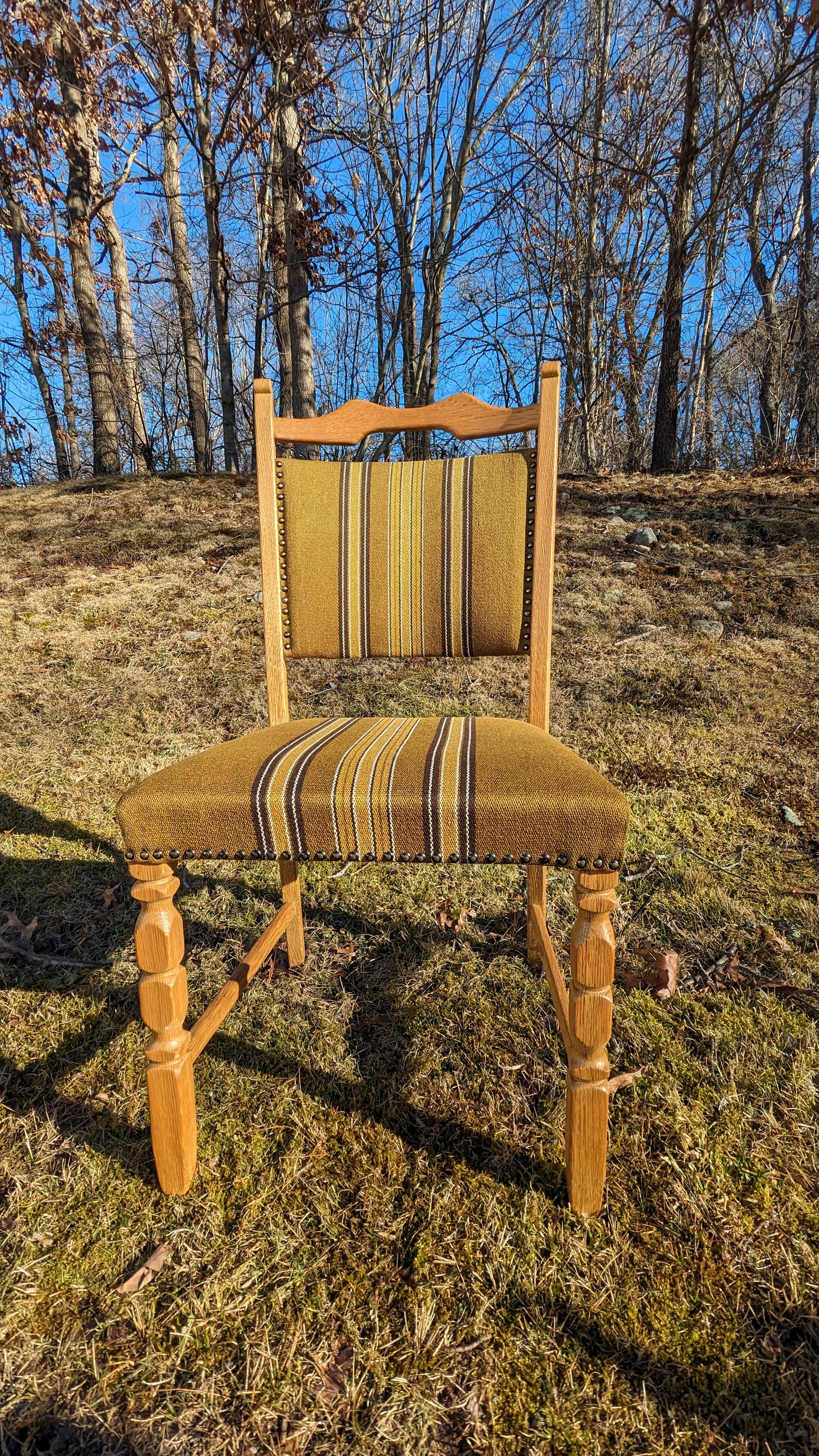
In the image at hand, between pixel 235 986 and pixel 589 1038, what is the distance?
0.71 meters

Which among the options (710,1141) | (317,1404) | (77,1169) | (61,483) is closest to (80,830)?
(77,1169)

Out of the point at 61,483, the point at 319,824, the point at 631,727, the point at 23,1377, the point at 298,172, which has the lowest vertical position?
Result: the point at 23,1377

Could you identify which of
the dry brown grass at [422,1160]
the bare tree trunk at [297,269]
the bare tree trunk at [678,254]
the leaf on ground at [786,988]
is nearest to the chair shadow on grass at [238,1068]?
the dry brown grass at [422,1160]

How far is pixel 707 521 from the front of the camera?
509 centimetres

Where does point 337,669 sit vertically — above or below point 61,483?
below

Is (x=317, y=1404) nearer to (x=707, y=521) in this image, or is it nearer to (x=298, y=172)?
(x=707, y=521)

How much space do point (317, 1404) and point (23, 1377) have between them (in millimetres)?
406

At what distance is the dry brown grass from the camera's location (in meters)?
0.90

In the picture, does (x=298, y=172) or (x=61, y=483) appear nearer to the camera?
(x=298, y=172)

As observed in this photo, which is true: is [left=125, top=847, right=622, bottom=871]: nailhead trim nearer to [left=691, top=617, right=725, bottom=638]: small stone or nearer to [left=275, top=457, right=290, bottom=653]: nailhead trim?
[left=275, top=457, right=290, bottom=653]: nailhead trim

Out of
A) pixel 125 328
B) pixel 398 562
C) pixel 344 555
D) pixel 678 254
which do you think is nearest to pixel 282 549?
pixel 344 555

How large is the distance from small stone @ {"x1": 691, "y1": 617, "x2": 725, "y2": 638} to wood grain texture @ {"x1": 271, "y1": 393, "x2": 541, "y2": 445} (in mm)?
2440

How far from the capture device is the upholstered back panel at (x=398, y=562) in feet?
5.21

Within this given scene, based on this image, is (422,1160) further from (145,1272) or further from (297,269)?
(297,269)
